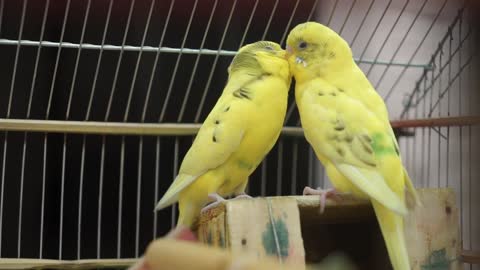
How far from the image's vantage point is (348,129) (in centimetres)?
73

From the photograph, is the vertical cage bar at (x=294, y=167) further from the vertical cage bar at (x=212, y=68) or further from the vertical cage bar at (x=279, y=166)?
the vertical cage bar at (x=212, y=68)

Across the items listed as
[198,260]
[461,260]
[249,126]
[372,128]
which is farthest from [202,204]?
[198,260]

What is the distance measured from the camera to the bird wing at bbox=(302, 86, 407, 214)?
70 cm

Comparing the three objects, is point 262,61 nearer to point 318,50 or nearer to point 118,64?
point 318,50

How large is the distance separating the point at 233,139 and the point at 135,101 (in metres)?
0.33

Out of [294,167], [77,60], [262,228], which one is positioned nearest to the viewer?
[262,228]

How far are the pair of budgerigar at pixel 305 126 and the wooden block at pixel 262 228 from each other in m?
0.07

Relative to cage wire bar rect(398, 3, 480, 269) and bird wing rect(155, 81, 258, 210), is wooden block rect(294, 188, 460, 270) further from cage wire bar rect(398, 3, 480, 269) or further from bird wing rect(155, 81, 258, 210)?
cage wire bar rect(398, 3, 480, 269)

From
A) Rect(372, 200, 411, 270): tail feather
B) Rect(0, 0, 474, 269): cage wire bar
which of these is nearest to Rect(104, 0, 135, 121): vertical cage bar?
Rect(0, 0, 474, 269): cage wire bar

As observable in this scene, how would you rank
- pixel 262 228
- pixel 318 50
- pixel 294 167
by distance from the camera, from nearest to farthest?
pixel 262 228 → pixel 318 50 → pixel 294 167

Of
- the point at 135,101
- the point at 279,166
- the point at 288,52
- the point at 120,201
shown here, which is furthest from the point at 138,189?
the point at 288,52

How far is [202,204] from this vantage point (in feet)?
2.65

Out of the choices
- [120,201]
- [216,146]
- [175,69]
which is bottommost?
[120,201]

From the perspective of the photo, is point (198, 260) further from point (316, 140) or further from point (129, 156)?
point (129, 156)
